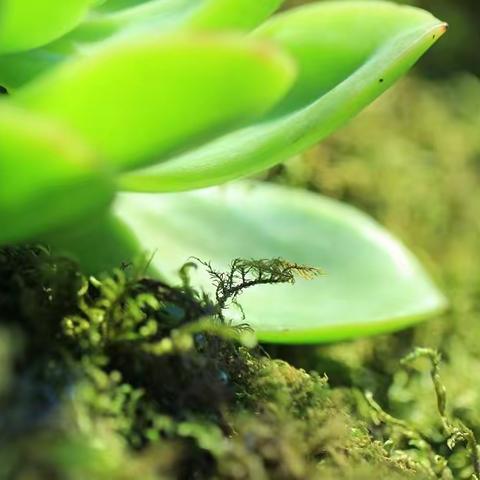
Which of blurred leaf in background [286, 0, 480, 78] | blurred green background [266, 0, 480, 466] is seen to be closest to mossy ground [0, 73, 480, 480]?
blurred green background [266, 0, 480, 466]

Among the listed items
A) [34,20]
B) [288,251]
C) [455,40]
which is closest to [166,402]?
[34,20]

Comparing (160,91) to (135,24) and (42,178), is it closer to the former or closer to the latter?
(42,178)

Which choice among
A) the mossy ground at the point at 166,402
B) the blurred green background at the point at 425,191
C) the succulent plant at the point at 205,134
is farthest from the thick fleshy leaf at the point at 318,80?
the blurred green background at the point at 425,191

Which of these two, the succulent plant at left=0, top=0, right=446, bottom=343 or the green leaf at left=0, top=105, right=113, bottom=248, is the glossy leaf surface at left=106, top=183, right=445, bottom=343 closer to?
the succulent plant at left=0, top=0, right=446, bottom=343

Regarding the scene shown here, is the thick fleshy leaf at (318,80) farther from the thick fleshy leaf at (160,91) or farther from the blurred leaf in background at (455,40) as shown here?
the blurred leaf in background at (455,40)

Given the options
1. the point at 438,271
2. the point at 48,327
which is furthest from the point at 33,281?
the point at 438,271

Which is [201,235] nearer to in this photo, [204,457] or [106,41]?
[106,41]
